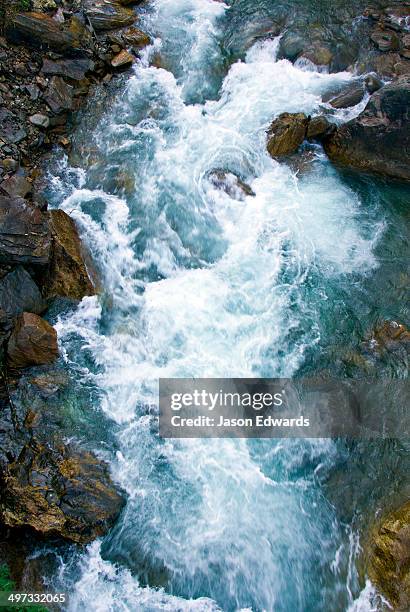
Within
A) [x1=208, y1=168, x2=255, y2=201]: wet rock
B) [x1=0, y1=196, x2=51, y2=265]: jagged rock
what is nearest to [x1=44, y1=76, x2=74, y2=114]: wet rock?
[x1=0, y1=196, x2=51, y2=265]: jagged rock

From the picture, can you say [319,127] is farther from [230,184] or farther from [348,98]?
[230,184]

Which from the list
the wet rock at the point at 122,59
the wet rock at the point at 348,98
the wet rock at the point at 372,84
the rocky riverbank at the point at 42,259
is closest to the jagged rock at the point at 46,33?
the rocky riverbank at the point at 42,259

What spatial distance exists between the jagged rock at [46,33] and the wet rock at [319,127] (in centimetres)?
505

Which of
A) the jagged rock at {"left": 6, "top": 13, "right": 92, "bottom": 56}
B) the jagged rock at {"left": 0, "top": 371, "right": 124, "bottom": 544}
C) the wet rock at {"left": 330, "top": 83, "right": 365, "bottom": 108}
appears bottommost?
the jagged rock at {"left": 0, "top": 371, "right": 124, "bottom": 544}

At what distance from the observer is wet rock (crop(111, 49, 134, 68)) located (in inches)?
415

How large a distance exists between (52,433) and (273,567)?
3284 millimetres

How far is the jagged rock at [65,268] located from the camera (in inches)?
291

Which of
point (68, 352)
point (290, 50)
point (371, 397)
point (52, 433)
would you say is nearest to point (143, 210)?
point (68, 352)

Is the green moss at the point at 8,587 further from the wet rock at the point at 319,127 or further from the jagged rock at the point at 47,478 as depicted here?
the wet rock at the point at 319,127

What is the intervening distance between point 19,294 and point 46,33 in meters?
5.90

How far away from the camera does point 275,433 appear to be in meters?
6.93

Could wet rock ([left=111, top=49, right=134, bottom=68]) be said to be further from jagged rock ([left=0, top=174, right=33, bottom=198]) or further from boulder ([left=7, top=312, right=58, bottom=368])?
boulder ([left=7, top=312, right=58, bottom=368])

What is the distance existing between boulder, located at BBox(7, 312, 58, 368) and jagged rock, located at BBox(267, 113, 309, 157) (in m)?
6.03

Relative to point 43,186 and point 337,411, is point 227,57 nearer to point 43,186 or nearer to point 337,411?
point 43,186
